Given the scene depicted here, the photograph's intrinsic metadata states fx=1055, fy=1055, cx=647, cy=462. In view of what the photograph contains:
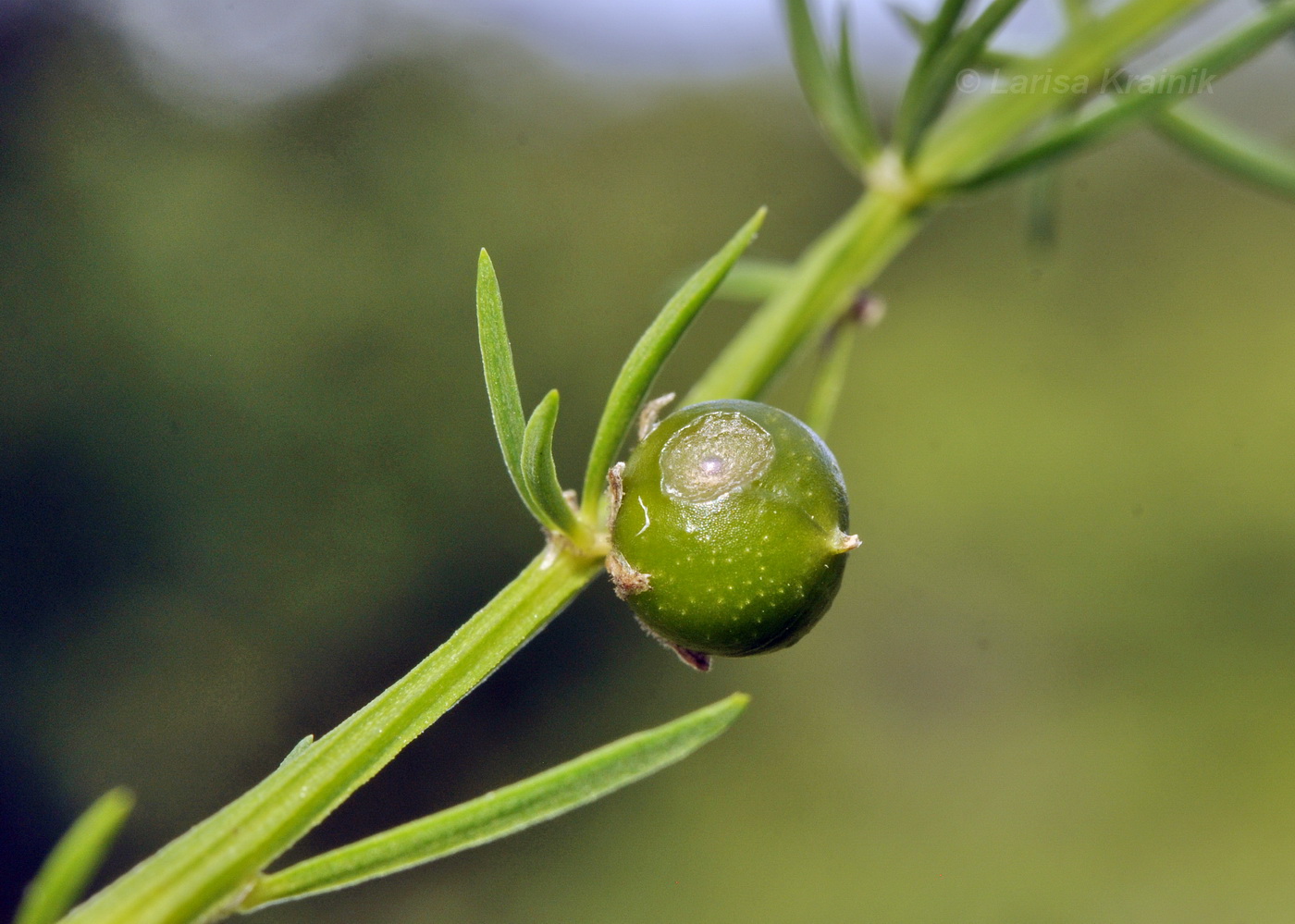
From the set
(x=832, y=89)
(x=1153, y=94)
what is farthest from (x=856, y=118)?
(x=1153, y=94)

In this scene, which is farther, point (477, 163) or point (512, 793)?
point (477, 163)

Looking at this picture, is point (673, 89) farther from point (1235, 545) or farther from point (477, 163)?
point (1235, 545)

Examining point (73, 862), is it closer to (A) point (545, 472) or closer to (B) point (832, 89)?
(A) point (545, 472)

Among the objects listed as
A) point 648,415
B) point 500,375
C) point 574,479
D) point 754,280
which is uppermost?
point 500,375

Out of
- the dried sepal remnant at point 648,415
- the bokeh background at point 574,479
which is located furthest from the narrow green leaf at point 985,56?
the bokeh background at point 574,479

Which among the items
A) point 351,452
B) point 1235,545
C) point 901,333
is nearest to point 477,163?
point 351,452

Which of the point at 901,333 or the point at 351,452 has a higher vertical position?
the point at 351,452

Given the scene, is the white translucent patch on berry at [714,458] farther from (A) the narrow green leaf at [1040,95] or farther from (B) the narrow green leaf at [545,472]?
(A) the narrow green leaf at [1040,95]
